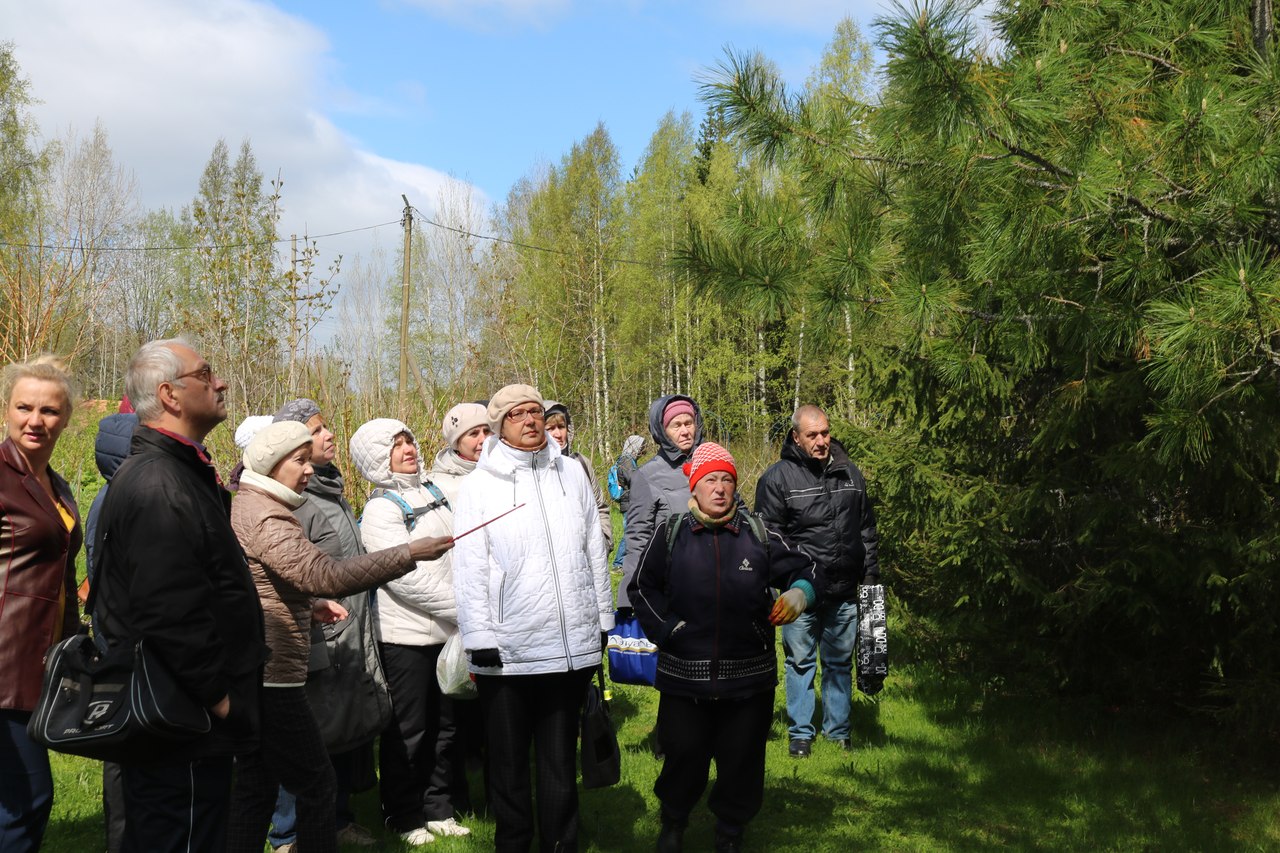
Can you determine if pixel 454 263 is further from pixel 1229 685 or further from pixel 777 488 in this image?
pixel 1229 685

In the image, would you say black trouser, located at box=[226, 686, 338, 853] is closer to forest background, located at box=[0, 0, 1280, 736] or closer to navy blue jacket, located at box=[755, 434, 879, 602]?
forest background, located at box=[0, 0, 1280, 736]

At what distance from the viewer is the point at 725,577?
4672 millimetres

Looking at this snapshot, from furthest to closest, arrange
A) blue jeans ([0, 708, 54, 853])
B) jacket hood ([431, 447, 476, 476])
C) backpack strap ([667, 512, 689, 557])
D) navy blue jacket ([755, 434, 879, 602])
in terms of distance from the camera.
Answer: navy blue jacket ([755, 434, 879, 602])
jacket hood ([431, 447, 476, 476])
backpack strap ([667, 512, 689, 557])
blue jeans ([0, 708, 54, 853])

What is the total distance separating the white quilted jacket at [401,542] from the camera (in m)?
5.02

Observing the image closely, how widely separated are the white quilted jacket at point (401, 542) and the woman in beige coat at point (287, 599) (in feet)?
3.31

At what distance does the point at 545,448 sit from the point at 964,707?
4.30 m

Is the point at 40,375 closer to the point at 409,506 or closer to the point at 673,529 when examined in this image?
the point at 409,506

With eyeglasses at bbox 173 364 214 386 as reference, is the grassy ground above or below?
below

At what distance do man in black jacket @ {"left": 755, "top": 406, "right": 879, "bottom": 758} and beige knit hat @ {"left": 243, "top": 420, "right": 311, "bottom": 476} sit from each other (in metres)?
3.29

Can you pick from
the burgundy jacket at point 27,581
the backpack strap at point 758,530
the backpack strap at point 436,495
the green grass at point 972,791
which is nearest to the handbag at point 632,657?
the green grass at point 972,791

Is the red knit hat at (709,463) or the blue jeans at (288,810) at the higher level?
the red knit hat at (709,463)

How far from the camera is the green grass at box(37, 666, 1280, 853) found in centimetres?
526

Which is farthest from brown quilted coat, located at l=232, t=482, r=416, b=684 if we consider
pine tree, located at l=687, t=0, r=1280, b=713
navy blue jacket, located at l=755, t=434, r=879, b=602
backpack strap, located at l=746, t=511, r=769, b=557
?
navy blue jacket, located at l=755, t=434, r=879, b=602

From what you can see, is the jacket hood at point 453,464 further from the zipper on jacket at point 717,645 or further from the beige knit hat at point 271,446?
the beige knit hat at point 271,446
